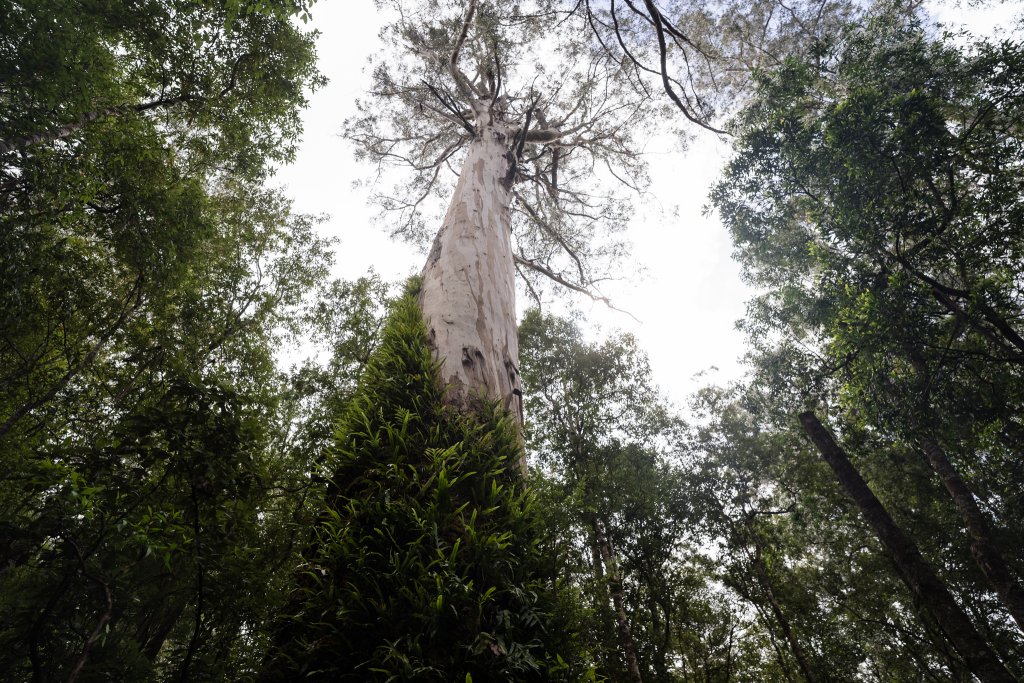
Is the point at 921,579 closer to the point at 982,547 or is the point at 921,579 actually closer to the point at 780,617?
the point at 982,547

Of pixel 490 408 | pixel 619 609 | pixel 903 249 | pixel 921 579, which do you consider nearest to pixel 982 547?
pixel 921 579

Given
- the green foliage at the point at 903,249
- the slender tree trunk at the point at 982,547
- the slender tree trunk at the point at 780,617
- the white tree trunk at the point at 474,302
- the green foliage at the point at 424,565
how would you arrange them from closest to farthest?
the green foliage at the point at 424,565 → the white tree trunk at the point at 474,302 → the green foliage at the point at 903,249 → the slender tree trunk at the point at 982,547 → the slender tree trunk at the point at 780,617

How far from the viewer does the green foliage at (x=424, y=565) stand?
4.73 feet

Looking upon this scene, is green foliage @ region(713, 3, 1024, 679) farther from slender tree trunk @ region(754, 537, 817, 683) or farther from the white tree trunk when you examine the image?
the white tree trunk

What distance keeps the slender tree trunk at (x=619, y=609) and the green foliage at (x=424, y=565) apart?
6.69 metres

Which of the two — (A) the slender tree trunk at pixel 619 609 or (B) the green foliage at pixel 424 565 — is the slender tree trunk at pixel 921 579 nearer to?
(A) the slender tree trunk at pixel 619 609

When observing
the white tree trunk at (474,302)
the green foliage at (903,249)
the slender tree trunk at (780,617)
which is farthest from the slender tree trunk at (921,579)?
the white tree trunk at (474,302)

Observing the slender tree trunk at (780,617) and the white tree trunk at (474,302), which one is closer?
the white tree trunk at (474,302)

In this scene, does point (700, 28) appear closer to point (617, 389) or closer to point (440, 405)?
point (617, 389)

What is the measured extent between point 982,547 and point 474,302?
29.3 feet

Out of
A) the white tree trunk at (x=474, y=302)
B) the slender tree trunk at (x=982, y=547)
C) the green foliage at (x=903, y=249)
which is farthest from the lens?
the slender tree trunk at (x=982, y=547)

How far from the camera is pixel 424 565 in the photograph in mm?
1659

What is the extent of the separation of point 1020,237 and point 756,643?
35.2 ft

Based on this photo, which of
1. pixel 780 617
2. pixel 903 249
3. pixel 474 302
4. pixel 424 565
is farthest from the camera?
pixel 780 617
